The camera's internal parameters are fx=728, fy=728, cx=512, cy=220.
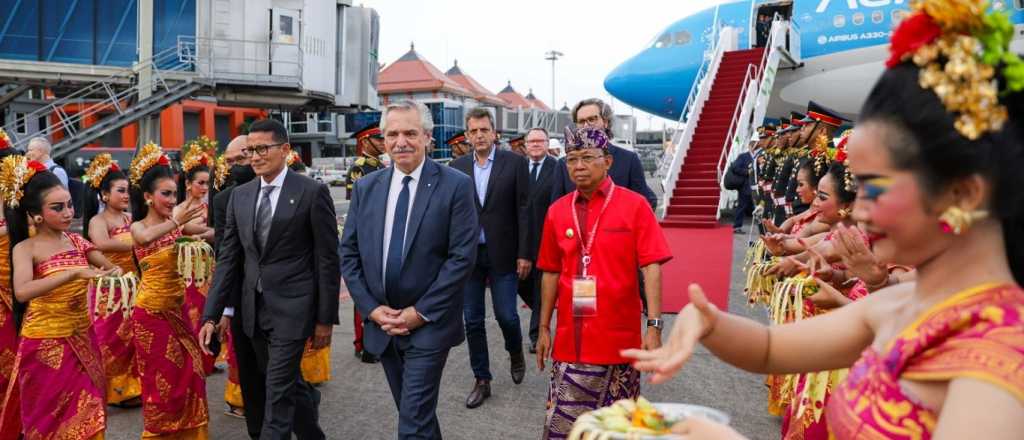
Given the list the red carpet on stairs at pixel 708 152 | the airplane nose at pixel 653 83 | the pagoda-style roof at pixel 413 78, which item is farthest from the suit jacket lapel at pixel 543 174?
the pagoda-style roof at pixel 413 78

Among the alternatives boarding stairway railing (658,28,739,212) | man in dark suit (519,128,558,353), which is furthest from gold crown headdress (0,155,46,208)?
boarding stairway railing (658,28,739,212)

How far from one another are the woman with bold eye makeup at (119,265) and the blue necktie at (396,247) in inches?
84.6

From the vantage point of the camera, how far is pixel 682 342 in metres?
1.54

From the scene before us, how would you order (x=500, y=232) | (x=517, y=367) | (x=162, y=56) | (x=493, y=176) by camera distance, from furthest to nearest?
1. (x=162, y=56)
2. (x=493, y=176)
3. (x=500, y=232)
4. (x=517, y=367)

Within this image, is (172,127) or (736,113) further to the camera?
(172,127)

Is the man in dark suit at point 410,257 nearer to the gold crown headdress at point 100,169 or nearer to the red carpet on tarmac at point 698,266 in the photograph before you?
the gold crown headdress at point 100,169

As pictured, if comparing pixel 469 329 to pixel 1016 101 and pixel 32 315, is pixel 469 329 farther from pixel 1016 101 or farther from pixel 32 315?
pixel 1016 101

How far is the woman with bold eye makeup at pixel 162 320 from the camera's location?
14.6 feet

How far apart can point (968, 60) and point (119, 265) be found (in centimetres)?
517

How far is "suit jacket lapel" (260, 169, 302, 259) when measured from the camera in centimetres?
393

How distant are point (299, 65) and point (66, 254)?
739 inches

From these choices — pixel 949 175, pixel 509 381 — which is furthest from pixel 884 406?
pixel 509 381

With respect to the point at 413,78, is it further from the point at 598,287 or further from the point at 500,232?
the point at 598,287

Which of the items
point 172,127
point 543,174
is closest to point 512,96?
point 172,127
